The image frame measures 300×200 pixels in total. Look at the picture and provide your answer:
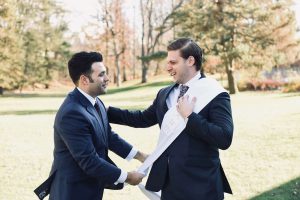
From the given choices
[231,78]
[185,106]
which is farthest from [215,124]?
[231,78]

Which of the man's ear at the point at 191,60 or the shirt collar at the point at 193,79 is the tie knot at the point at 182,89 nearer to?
the shirt collar at the point at 193,79

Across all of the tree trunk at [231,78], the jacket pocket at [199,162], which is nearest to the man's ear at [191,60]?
the jacket pocket at [199,162]

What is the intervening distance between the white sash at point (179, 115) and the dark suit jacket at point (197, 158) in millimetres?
37

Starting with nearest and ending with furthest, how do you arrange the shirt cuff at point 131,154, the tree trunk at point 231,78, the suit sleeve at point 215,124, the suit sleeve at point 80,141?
the suit sleeve at point 215,124 → the suit sleeve at point 80,141 → the shirt cuff at point 131,154 → the tree trunk at point 231,78

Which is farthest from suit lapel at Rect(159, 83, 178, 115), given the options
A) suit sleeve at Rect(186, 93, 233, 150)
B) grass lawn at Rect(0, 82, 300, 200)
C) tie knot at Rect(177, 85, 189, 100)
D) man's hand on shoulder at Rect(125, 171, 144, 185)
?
grass lawn at Rect(0, 82, 300, 200)

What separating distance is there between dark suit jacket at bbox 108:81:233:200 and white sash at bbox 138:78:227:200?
37 millimetres

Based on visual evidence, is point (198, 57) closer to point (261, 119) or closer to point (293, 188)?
point (293, 188)

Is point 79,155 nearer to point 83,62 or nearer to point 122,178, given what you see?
point 122,178

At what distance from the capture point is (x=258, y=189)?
7.23 meters

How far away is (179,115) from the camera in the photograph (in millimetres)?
3719

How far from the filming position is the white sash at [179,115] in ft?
12.0

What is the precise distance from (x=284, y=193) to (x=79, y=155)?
4405mm

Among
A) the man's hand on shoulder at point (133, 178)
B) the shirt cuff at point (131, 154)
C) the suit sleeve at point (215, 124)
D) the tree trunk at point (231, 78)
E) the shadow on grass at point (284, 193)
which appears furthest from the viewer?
the tree trunk at point (231, 78)

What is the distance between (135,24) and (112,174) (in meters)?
54.4
